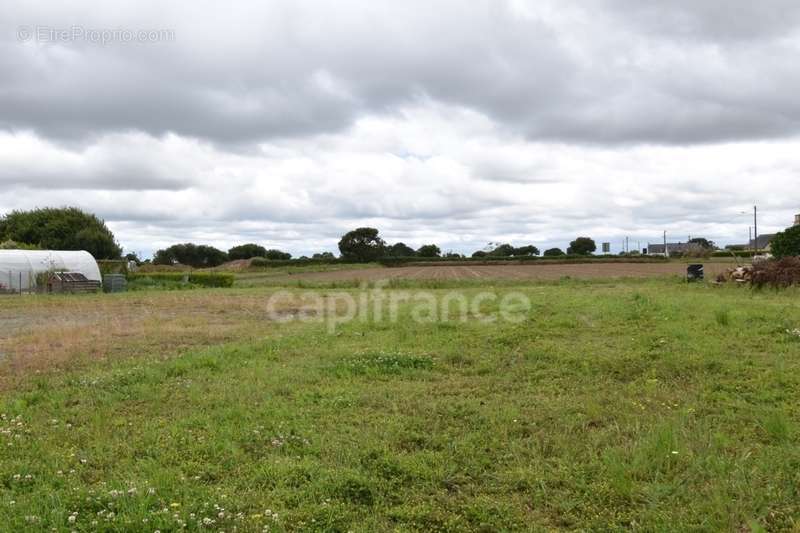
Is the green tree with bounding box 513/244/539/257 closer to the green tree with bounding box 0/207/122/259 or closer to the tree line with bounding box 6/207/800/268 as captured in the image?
the tree line with bounding box 6/207/800/268

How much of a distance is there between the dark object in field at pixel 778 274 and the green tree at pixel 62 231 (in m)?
54.2

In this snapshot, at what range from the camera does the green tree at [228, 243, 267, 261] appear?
81938 millimetres

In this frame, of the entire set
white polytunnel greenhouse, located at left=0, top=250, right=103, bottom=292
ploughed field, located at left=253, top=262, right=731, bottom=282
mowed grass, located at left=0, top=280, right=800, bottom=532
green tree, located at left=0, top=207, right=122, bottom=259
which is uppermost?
green tree, located at left=0, top=207, right=122, bottom=259

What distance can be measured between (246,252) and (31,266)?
53.8 meters

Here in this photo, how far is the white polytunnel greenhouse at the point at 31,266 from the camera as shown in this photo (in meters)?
28.5

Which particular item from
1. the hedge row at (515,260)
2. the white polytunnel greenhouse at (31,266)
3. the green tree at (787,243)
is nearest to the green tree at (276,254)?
the hedge row at (515,260)

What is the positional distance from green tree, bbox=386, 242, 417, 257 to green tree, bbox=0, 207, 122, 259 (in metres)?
31.0

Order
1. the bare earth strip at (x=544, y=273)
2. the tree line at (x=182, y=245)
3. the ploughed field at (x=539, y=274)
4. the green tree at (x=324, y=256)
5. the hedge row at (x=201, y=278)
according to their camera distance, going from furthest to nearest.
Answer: the green tree at (x=324, y=256)
the tree line at (x=182, y=245)
the bare earth strip at (x=544, y=273)
the ploughed field at (x=539, y=274)
the hedge row at (x=201, y=278)

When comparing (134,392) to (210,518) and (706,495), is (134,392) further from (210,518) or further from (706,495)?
(706,495)

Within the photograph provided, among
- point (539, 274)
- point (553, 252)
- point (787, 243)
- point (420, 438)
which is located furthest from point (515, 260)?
point (420, 438)

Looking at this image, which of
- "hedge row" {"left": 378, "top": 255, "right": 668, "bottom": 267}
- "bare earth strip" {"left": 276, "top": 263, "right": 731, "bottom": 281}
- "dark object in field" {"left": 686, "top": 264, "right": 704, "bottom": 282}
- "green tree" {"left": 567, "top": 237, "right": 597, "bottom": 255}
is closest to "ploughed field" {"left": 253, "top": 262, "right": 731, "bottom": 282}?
"bare earth strip" {"left": 276, "top": 263, "right": 731, "bottom": 281}

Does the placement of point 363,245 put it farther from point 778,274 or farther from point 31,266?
point 778,274

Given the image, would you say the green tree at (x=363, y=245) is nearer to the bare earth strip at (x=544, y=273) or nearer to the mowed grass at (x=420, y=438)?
the bare earth strip at (x=544, y=273)

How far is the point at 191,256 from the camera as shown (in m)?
75.9
